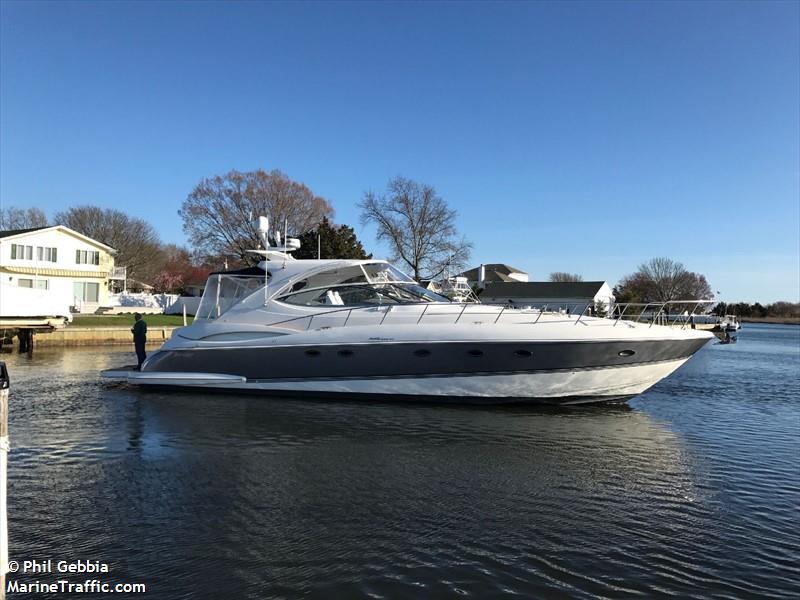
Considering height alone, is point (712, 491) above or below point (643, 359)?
below

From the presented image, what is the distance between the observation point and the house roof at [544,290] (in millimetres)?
79938

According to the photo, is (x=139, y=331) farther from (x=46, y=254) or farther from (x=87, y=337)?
(x=46, y=254)

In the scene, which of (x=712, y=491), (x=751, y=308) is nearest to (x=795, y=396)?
(x=712, y=491)

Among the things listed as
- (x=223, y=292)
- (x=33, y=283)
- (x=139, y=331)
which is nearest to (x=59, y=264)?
(x=33, y=283)

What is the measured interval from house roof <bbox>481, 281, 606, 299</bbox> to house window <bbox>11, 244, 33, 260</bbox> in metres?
53.9

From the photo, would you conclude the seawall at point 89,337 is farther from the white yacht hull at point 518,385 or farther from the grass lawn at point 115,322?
the white yacht hull at point 518,385

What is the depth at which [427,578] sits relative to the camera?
4.62 meters

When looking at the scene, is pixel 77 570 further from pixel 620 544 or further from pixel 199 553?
pixel 620 544

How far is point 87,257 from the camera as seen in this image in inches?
1698

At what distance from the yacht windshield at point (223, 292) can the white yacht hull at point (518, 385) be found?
3.21m

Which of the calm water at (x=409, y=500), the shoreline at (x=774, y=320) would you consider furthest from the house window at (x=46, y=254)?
the shoreline at (x=774, y=320)

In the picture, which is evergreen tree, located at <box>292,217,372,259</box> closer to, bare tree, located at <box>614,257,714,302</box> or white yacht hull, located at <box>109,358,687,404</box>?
white yacht hull, located at <box>109,358,687,404</box>

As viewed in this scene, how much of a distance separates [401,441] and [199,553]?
14.4 feet

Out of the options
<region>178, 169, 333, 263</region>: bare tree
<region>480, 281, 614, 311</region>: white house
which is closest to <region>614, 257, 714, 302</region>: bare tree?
<region>480, 281, 614, 311</region>: white house
